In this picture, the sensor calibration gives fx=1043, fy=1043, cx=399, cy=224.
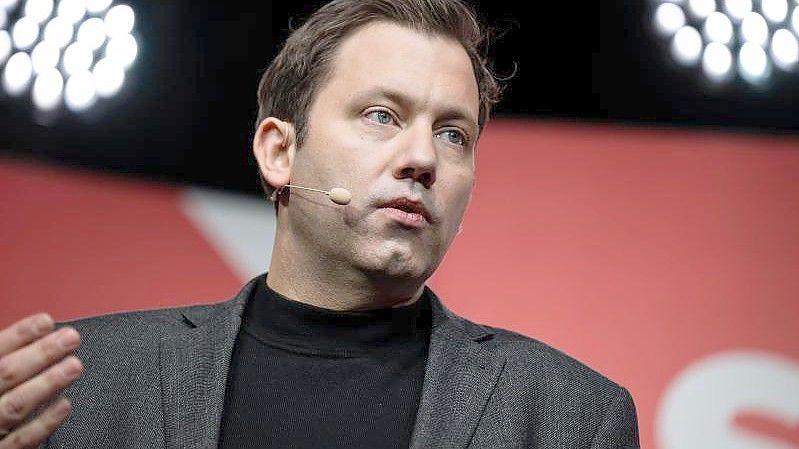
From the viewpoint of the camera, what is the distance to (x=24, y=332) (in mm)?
1651

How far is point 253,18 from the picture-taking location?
358cm

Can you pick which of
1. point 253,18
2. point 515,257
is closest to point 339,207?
point 515,257

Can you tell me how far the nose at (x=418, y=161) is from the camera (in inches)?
86.5

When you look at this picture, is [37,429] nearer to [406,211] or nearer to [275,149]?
[406,211]

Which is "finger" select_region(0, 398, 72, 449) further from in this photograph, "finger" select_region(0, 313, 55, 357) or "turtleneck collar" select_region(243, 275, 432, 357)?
"turtleneck collar" select_region(243, 275, 432, 357)

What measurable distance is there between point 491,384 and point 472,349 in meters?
0.13

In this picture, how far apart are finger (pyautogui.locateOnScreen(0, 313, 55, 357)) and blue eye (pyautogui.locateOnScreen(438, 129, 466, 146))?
1.02 metres

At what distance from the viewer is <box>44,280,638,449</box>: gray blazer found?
6.71 ft

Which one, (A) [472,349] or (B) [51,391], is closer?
(B) [51,391]

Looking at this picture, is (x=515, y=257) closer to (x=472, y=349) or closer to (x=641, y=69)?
(x=641, y=69)

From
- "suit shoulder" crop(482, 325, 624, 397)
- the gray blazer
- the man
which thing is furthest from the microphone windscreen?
"suit shoulder" crop(482, 325, 624, 397)

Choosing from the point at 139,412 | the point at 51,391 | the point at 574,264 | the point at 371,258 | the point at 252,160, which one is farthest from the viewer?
the point at 252,160

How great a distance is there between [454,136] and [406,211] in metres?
0.26

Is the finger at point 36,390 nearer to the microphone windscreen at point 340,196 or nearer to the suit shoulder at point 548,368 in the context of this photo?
the microphone windscreen at point 340,196
